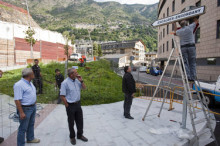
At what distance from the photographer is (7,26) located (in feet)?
75.5

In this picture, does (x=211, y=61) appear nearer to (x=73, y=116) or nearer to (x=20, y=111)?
(x=73, y=116)

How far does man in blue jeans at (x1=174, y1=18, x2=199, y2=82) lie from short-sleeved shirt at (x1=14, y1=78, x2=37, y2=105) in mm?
4155

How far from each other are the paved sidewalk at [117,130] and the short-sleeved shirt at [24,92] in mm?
1306

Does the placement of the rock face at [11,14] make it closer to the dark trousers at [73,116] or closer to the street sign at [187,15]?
the dark trousers at [73,116]

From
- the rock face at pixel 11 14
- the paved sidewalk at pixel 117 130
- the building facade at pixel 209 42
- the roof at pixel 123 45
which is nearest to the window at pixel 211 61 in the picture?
the building facade at pixel 209 42

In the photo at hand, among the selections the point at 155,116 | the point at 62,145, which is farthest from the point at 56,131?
the point at 155,116

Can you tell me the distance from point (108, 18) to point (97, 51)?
5804 inches

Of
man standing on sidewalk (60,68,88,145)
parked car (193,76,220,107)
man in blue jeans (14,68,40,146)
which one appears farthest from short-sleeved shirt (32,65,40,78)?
parked car (193,76,220,107)

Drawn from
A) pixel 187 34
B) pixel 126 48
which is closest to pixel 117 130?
pixel 187 34

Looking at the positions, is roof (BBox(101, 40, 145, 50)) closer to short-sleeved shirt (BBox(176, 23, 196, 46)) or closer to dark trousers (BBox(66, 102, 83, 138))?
short-sleeved shirt (BBox(176, 23, 196, 46))

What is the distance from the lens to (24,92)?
10.3 feet

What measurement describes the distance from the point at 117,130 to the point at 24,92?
114 inches

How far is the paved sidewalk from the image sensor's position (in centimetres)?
378

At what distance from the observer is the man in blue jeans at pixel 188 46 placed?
387cm
